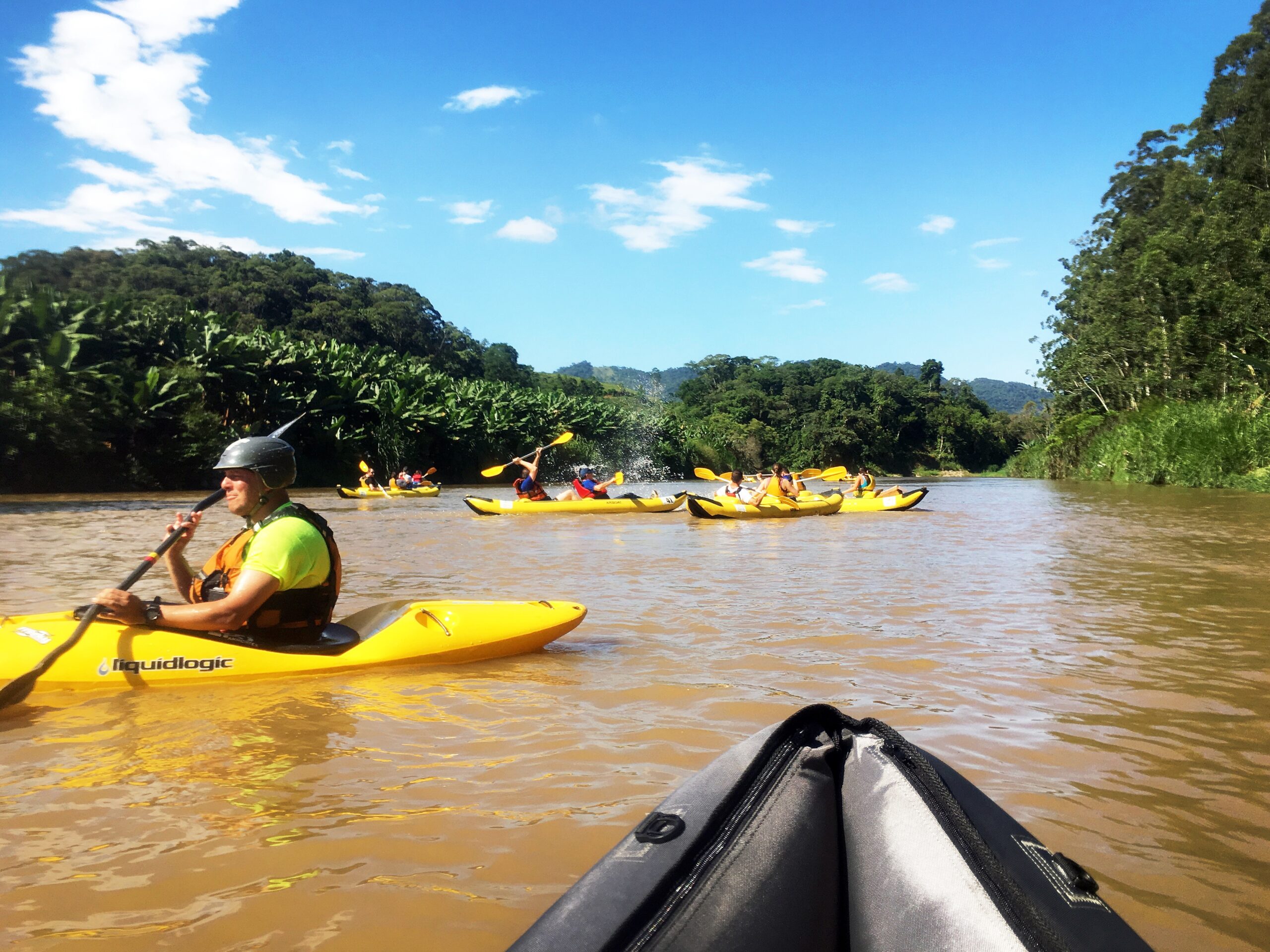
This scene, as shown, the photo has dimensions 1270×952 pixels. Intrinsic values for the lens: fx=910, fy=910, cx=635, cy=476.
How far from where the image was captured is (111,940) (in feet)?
5.84

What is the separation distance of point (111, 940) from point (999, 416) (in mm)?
72600

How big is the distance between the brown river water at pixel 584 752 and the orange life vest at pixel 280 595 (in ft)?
0.78

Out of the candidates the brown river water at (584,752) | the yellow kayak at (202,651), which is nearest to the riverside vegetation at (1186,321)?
the brown river water at (584,752)

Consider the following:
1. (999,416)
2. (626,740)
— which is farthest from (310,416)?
(999,416)

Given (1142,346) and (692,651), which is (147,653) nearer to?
(692,651)

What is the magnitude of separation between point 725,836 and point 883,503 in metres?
14.8

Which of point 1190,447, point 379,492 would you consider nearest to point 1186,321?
point 1190,447

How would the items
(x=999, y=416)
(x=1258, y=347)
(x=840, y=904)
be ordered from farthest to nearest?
1. (x=999, y=416)
2. (x=1258, y=347)
3. (x=840, y=904)

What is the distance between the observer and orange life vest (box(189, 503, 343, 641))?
12.0 feet

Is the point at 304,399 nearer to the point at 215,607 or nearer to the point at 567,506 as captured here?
the point at 567,506

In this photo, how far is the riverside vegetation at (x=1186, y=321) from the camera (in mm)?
19172

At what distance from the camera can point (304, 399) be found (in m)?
24.3

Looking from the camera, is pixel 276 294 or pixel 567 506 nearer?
pixel 567 506

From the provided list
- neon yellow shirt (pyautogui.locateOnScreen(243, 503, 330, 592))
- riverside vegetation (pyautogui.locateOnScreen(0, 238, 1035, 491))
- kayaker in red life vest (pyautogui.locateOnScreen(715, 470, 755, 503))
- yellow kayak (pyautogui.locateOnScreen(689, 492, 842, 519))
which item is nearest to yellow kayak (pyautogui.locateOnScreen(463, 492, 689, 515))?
yellow kayak (pyautogui.locateOnScreen(689, 492, 842, 519))
